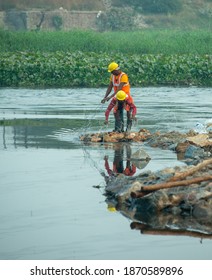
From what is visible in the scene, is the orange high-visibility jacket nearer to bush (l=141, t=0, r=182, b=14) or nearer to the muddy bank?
the muddy bank

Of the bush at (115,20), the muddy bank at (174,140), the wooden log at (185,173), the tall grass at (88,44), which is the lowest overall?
the bush at (115,20)

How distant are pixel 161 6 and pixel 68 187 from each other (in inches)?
2969

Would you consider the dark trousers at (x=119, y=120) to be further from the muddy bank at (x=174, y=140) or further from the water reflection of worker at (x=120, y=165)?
the water reflection of worker at (x=120, y=165)

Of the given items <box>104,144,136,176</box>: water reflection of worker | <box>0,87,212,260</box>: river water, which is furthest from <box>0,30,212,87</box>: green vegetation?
<box>104,144,136,176</box>: water reflection of worker

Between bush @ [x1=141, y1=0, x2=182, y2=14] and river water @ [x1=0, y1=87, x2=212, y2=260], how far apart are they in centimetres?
5771

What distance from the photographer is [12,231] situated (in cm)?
1416

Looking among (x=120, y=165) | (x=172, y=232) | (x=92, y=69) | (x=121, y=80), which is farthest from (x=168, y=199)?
(x=92, y=69)

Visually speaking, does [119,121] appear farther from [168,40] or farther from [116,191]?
[168,40]

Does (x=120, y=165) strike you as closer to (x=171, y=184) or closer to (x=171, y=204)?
(x=171, y=204)

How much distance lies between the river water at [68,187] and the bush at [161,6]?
5771cm

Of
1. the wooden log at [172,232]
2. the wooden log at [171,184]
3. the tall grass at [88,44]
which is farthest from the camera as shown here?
the tall grass at [88,44]

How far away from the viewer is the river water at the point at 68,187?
43.1 feet

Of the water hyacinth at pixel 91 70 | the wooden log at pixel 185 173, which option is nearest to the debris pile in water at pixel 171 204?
the wooden log at pixel 185 173
